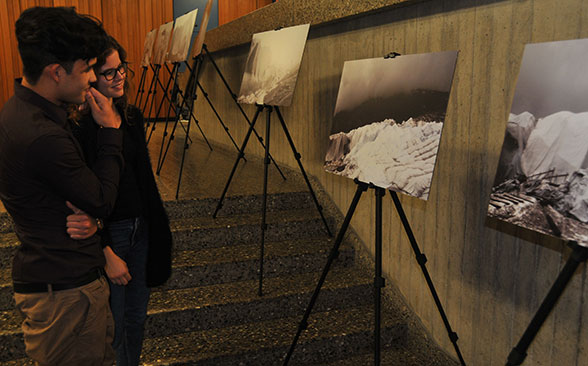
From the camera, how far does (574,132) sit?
4.41 feet

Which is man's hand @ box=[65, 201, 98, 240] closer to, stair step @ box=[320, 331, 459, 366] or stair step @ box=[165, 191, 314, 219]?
stair step @ box=[320, 331, 459, 366]

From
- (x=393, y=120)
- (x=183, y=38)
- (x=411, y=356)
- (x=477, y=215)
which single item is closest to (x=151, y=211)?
(x=393, y=120)

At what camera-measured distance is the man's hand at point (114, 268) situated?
161 centimetres

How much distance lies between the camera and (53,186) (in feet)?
4.06

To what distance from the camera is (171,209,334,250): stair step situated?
316 cm

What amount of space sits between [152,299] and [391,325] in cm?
132

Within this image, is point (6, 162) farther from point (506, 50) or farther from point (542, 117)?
point (506, 50)

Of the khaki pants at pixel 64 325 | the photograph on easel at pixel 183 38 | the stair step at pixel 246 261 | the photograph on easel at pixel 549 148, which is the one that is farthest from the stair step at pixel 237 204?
the photograph on easel at pixel 549 148

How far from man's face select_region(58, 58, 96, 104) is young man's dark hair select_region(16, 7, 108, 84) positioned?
0.5 inches

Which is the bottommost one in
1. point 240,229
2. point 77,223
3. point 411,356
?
point 411,356

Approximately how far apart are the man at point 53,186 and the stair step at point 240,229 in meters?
1.76

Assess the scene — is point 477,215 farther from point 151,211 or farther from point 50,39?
point 50,39

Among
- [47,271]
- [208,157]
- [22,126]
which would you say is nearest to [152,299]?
[47,271]

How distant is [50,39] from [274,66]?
1.93 metres
